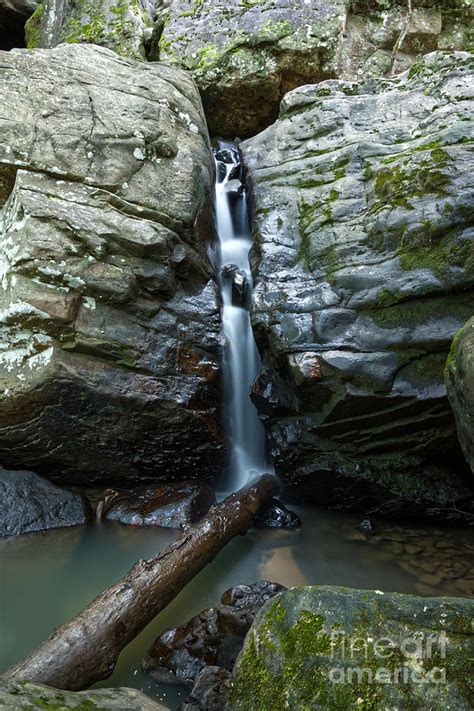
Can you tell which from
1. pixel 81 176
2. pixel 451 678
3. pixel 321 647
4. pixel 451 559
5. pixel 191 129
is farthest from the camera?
pixel 191 129

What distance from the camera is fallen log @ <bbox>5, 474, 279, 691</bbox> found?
304 cm

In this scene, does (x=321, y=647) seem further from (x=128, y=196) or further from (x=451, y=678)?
(x=128, y=196)

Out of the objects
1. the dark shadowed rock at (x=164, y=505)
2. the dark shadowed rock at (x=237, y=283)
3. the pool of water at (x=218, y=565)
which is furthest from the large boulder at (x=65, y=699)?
the dark shadowed rock at (x=237, y=283)

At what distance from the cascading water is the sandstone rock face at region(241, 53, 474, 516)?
0.53 meters

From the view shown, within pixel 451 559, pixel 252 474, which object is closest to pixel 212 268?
pixel 252 474

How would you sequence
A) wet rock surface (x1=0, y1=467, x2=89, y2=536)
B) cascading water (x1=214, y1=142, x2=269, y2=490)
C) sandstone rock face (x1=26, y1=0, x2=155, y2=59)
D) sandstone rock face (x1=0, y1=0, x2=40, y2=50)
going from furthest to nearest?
sandstone rock face (x1=0, y1=0, x2=40, y2=50) < sandstone rock face (x1=26, y1=0, x2=155, y2=59) < cascading water (x1=214, y1=142, x2=269, y2=490) < wet rock surface (x1=0, y1=467, x2=89, y2=536)

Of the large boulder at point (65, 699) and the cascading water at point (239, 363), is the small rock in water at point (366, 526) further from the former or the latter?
the large boulder at point (65, 699)

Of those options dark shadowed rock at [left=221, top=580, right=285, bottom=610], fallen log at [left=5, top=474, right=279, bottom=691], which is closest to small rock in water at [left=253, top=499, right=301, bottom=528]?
fallen log at [left=5, top=474, right=279, bottom=691]

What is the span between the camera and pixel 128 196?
6410 mm

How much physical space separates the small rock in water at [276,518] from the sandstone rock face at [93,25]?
10292mm

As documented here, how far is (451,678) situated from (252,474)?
4.63 meters

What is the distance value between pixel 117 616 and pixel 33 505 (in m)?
2.62

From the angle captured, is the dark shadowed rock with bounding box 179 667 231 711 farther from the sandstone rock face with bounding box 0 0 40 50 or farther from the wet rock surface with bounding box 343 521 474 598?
the sandstone rock face with bounding box 0 0 40 50

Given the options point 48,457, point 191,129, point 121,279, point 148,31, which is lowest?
point 48,457
